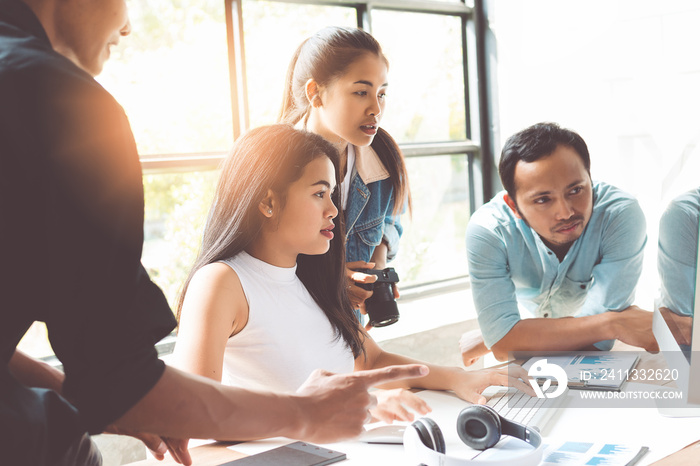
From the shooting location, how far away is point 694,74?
2.62 meters

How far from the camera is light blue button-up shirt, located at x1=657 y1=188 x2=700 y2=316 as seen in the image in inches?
44.4

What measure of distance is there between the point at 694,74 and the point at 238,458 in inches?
93.8

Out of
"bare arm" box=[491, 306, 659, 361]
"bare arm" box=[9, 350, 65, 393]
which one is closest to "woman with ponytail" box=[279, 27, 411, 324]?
"bare arm" box=[491, 306, 659, 361]


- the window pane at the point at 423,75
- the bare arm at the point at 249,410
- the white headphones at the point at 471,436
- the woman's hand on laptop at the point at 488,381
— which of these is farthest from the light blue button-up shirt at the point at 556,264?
the window pane at the point at 423,75

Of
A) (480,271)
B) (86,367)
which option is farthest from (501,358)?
(86,367)

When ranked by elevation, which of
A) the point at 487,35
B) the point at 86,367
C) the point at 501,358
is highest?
the point at 487,35

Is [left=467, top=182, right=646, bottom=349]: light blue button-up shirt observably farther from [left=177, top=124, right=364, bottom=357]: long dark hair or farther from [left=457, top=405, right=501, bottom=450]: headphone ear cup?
[left=457, top=405, right=501, bottom=450]: headphone ear cup

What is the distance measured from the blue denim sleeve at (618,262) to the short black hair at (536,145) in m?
0.16

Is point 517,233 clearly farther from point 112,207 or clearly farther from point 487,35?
point 487,35

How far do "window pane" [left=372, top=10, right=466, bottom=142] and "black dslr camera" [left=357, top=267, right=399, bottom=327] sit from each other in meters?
1.63

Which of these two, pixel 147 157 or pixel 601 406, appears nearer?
pixel 601 406

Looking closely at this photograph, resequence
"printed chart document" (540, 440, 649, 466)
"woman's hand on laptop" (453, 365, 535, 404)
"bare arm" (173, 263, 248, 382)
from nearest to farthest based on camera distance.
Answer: "printed chart document" (540, 440, 649, 466) → "bare arm" (173, 263, 248, 382) → "woman's hand on laptop" (453, 365, 535, 404)

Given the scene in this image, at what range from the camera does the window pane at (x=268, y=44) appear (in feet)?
9.23

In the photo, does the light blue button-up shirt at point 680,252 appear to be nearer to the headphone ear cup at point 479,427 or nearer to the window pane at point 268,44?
the headphone ear cup at point 479,427
